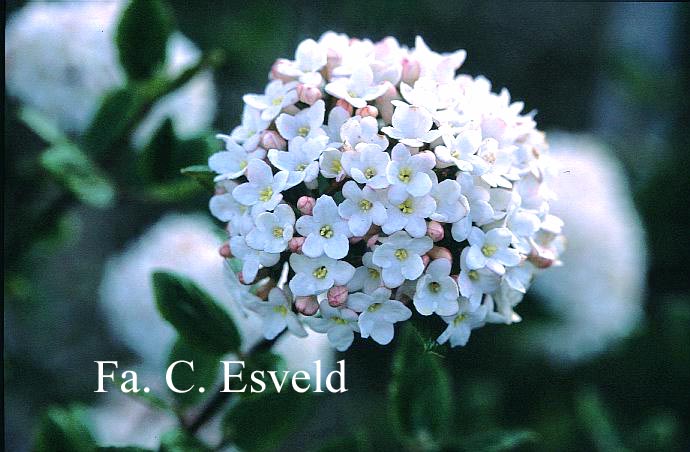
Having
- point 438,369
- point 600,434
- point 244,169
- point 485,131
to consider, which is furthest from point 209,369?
point 600,434

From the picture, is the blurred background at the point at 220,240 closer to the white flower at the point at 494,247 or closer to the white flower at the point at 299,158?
the white flower at the point at 299,158

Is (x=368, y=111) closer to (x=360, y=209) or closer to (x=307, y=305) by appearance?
(x=360, y=209)

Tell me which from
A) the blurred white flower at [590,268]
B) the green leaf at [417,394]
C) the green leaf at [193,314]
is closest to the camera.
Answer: the green leaf at [193,314]

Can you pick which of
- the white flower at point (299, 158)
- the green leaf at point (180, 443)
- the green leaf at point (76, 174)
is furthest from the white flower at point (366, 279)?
the green leaf at point (76, 174)

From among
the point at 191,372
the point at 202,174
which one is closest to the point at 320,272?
the point at 202,174

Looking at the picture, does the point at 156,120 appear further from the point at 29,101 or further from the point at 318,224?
the point at 318,224
